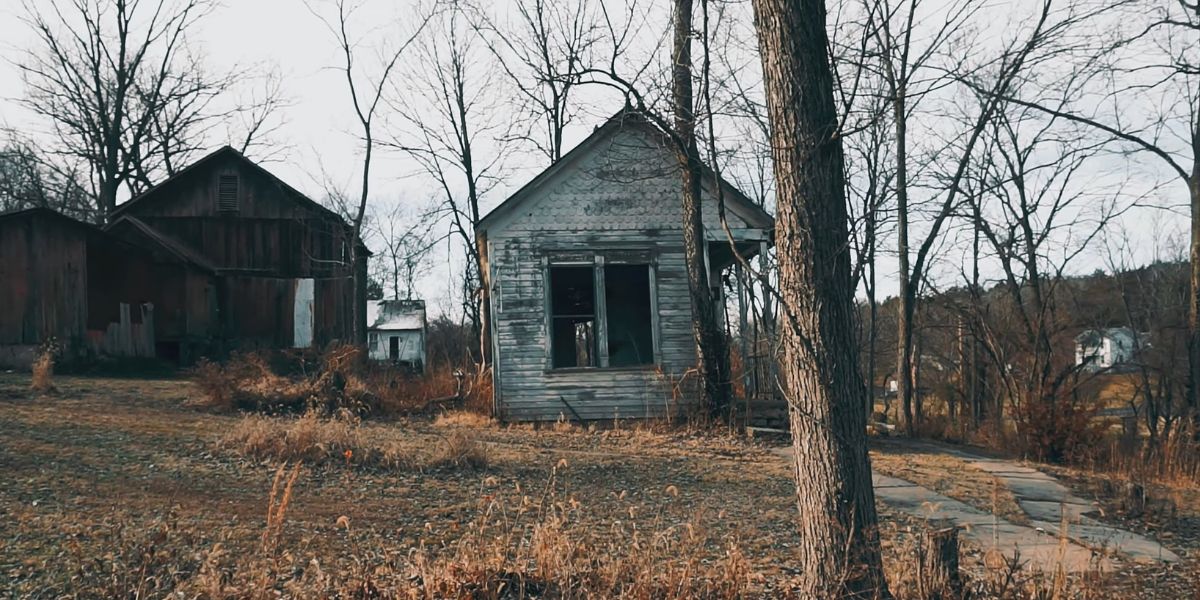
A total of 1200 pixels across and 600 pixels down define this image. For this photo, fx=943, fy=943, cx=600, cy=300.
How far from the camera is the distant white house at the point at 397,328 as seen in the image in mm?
44250

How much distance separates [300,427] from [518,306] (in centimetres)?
541

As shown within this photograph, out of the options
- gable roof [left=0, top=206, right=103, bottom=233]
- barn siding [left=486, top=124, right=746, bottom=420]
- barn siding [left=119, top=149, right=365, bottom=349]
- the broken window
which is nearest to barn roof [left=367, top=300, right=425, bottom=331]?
barn siding [left=119, top=149, right=365, bottom=349]

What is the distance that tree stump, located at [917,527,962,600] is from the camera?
464cm

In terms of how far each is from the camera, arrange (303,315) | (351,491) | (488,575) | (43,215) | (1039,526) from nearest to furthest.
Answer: (488,575) → (1039,526) → (351,491) → (43,215) → (303,315)

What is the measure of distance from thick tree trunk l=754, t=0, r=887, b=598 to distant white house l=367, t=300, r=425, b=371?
130 feet

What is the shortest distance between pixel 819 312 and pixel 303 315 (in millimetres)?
24280

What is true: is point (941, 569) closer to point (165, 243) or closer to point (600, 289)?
point (600, 289)

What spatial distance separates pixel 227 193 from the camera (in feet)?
86.9

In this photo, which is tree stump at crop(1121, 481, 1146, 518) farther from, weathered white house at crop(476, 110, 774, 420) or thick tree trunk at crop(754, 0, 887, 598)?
weathered white house at crop(476, 110, 774, 420)

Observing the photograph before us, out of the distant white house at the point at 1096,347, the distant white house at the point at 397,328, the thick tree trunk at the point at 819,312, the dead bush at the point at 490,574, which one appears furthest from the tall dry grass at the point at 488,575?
the distant white house at the point at 397,328

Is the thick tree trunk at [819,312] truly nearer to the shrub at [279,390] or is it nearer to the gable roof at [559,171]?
the gable roof at [559,171]

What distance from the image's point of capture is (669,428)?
14.0 m

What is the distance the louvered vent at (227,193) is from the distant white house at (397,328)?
1748cm

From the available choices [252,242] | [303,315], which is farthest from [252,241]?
[303,315]
